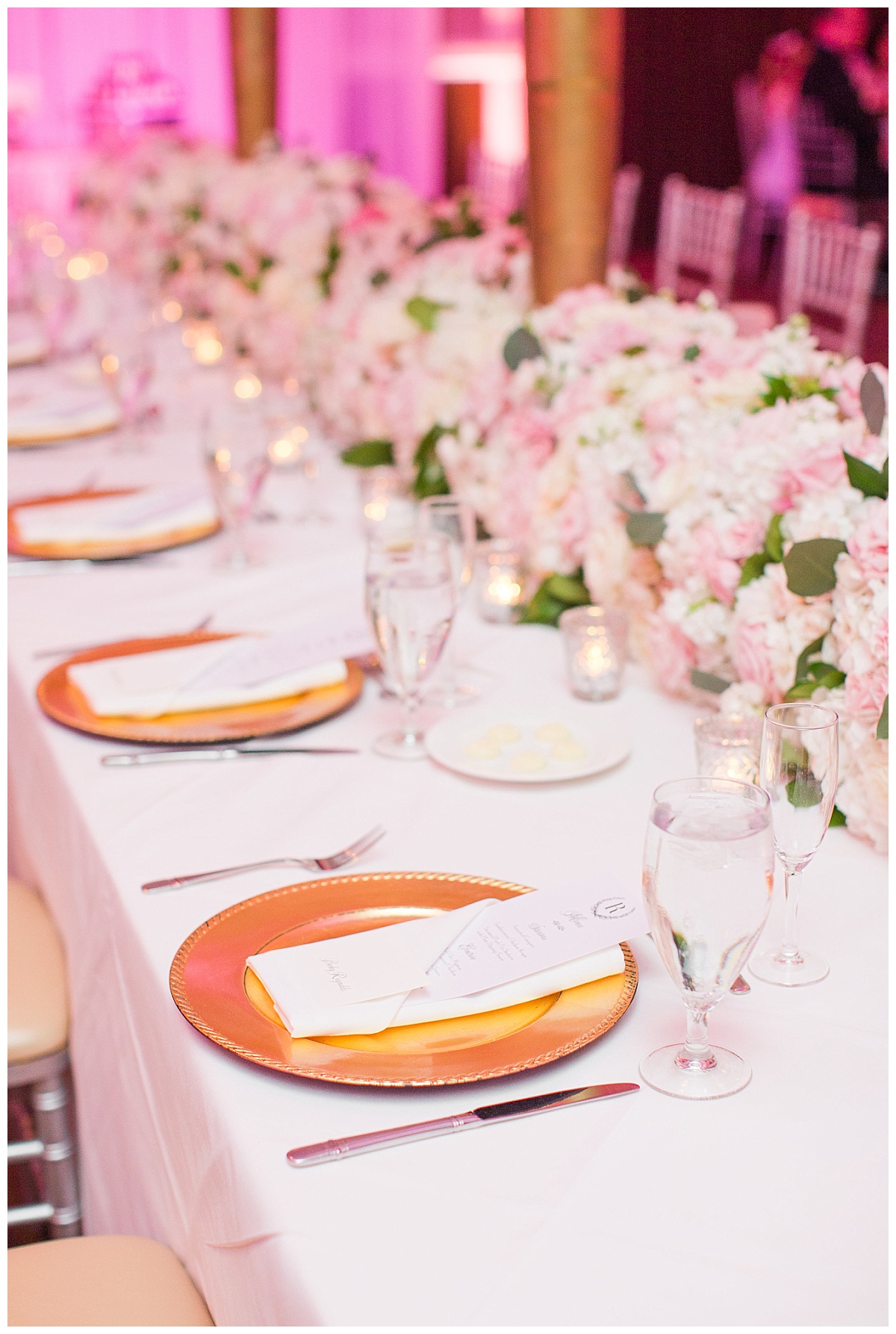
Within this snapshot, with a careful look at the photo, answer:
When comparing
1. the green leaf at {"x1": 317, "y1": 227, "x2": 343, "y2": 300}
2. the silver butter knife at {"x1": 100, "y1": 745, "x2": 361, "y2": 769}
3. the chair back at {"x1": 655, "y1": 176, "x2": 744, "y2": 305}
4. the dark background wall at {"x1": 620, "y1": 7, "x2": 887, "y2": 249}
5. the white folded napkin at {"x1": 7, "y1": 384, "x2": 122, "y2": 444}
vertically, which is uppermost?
the dark background wall at {"x1": 620, "y1": 7, "x2": 887, "y2": 249}

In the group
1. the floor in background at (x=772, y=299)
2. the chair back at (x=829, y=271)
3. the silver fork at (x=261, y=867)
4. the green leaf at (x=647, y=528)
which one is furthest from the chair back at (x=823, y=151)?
the silver fork at (x=261, y=867)

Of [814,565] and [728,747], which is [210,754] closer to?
[728,747]

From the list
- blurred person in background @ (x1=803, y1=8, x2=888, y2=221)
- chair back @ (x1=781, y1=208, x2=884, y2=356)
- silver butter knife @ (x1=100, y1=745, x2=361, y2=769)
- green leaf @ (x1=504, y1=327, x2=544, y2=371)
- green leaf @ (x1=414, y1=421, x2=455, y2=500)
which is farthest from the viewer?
blurred person in background @ (x1=803, y1=8, x2=888, y2=221)

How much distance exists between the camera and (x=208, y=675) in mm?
1628

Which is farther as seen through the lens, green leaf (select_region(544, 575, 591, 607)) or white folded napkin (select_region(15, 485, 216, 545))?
white folded napkin (select_region(15, 485, 216, 545))

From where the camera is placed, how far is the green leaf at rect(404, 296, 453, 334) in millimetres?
2477

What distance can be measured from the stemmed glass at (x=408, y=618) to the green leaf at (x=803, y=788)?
1.60 feet

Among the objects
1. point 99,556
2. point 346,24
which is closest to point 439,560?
point 99,556

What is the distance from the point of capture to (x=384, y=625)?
4.71 feet

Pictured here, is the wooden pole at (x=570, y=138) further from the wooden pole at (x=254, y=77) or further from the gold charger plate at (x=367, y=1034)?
the wooden pole at (x=254, y=77)

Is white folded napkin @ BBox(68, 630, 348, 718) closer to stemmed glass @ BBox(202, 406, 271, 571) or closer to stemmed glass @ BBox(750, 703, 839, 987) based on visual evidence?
stemmed glass @ BBox(202, 406, 271, 571)

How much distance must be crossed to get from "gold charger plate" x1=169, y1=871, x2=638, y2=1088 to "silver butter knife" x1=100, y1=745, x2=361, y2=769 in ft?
1.18

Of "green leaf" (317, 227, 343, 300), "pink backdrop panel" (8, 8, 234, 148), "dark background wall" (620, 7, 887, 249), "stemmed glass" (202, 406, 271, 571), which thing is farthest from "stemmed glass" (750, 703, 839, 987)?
"pink backdrop panel" (8, 8, 234, 148)

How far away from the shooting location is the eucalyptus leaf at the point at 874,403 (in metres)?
1.36
